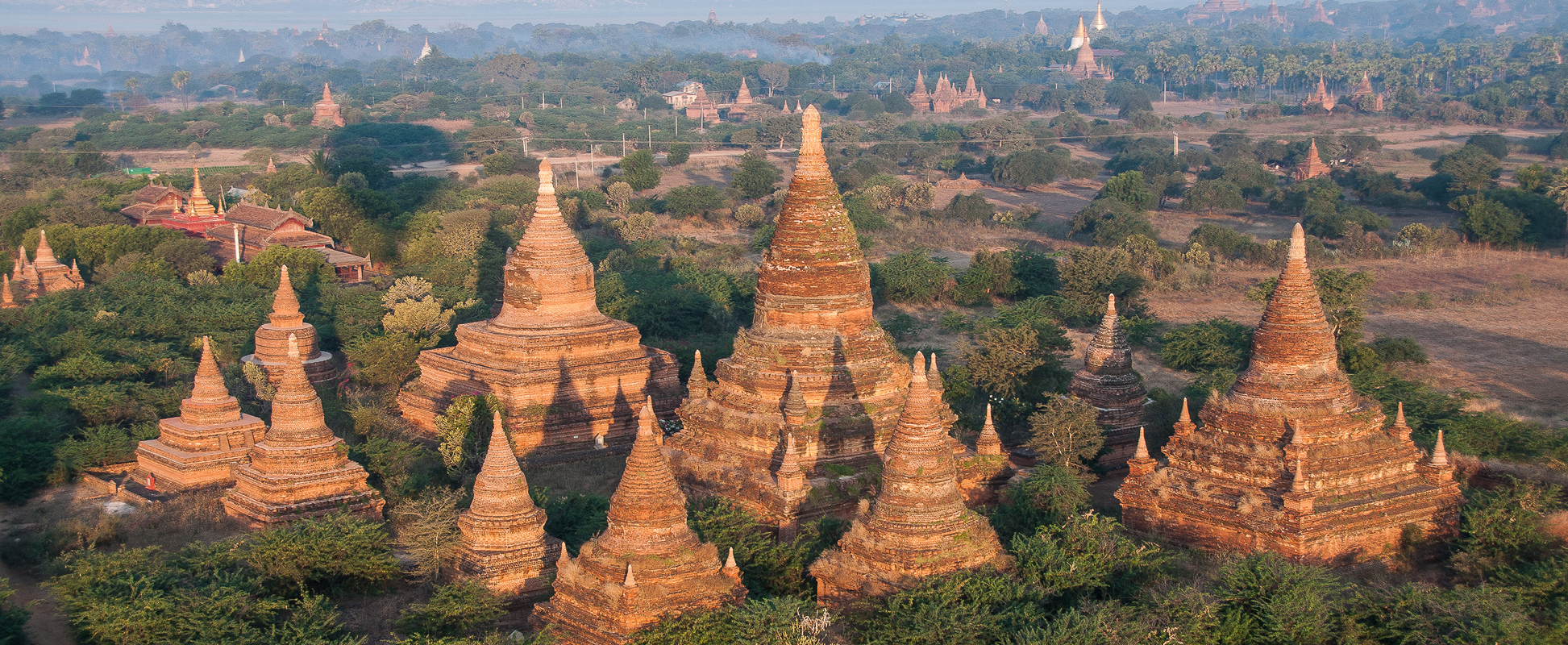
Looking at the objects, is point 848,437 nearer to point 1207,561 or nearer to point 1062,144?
point 1207,561

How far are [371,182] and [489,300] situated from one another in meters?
33.2

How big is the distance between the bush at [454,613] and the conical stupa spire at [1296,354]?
11253 mm

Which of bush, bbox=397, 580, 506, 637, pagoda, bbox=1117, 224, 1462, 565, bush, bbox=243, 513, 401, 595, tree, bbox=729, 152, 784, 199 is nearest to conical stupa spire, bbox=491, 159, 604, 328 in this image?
bush, bbox=243, 513, 401, 595

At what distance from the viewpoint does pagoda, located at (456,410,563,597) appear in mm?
→ 20391

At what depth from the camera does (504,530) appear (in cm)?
2044

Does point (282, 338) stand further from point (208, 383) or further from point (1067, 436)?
point (1067, 436)

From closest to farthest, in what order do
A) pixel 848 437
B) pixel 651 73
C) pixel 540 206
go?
1. pixel 848 437
2. pixel 540 206
3. pixel 651 73

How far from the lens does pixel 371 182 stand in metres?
75.4

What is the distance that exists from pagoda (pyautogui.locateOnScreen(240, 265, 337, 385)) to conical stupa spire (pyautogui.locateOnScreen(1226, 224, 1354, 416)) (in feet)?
68.6

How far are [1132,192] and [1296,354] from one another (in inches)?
1866

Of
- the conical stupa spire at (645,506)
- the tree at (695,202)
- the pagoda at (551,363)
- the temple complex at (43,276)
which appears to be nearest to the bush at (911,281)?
the pagoda at (551,363)

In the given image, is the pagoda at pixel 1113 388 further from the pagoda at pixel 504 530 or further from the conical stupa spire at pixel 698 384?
the pagoda at pixel 504 530

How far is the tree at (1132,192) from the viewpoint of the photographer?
2643 inches

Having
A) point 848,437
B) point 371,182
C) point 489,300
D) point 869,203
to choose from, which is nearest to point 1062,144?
A: point 869,203
